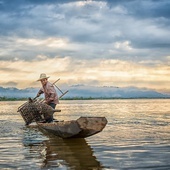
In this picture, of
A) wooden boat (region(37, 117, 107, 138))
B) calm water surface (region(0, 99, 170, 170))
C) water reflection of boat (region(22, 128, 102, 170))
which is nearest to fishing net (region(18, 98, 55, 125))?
calm water surface (region(0, 99, 170, 170))

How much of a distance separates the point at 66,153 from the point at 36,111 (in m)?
6.05

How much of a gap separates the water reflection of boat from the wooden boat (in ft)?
1.26

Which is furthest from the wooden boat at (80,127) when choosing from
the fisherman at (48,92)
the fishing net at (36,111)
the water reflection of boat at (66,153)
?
the fisherman at (48,92)

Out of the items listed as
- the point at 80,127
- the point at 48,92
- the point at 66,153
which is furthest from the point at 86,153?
the point at 48,92

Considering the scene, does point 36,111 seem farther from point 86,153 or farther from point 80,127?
point 86,153

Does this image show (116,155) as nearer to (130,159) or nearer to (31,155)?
(130,159)

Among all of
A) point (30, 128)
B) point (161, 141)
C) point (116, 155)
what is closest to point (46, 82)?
point (30, 128)

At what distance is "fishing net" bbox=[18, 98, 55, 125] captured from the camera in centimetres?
1742

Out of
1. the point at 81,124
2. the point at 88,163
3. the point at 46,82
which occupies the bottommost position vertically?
the point at 88,163

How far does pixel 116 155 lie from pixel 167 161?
1.71 metres

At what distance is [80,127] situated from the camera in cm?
1337

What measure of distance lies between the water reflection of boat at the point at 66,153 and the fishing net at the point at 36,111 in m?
1.49

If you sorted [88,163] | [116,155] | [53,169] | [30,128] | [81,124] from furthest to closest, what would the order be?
[30,128] → [81,124] → [116,155] → [88,163] → [53,169]

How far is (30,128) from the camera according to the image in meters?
19.7
